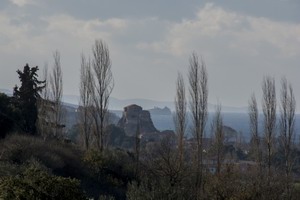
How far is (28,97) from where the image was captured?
23875mm

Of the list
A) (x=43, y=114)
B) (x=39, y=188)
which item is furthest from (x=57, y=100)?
(x=39, y=188)

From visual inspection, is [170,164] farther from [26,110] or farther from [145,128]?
[145,128]

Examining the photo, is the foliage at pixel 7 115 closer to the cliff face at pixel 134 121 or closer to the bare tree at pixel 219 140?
the bare tree at pixel 219 140

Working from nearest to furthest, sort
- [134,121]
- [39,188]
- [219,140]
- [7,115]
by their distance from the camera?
[39,188] < [7,115] < [219,140] < [134,121]

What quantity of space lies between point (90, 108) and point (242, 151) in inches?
1346

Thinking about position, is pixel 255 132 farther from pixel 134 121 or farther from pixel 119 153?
pixel 134 121

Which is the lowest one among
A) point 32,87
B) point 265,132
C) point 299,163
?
point 299,163

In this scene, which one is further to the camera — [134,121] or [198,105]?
[134,121]

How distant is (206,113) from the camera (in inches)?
893

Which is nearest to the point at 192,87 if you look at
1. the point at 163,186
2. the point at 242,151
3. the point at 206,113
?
the point at 206,113

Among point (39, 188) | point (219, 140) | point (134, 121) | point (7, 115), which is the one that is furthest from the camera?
point (134, 121)

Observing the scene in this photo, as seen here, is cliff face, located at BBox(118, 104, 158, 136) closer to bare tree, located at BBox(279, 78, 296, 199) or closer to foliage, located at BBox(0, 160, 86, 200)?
bare tree, located at BBox(279, 78, 296, 199)

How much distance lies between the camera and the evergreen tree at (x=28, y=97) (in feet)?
76.8

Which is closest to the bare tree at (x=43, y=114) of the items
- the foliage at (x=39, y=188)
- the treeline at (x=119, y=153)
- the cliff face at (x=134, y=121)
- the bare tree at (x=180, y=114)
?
the treeline at (x=119, y=153)
